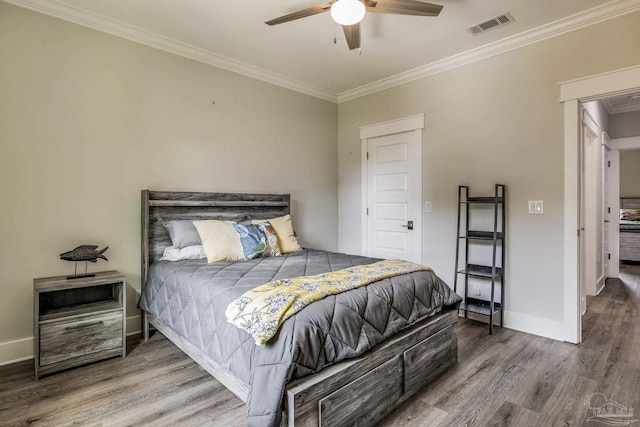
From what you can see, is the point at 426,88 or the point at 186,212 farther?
the point at 426,88

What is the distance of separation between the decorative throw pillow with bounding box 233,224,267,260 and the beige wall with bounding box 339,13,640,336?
1896 mm

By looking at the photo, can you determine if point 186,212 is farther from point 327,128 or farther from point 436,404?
point 436,404

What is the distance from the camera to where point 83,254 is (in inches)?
99.3

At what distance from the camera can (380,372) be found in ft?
5.99

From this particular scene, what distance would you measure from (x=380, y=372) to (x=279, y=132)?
3057 mm

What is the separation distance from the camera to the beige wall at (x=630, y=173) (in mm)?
6918

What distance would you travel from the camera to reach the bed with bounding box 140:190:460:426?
4.90 feet

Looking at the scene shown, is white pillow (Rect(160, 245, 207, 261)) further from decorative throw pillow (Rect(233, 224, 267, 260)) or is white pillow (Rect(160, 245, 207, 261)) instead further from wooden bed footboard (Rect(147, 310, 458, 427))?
wooden bed footboard (Rect(147, 310, 458, 427))

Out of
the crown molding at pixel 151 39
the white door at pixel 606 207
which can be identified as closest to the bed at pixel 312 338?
the crown molding at pixel 151 39

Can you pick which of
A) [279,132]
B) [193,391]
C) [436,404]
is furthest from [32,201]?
[436,404]

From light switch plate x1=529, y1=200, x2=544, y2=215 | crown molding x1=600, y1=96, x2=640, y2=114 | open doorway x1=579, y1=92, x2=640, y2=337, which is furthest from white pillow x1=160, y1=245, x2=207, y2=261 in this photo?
crown molding x1=600, y1=96, x2=640, y2=114

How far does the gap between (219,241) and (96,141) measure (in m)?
1.31

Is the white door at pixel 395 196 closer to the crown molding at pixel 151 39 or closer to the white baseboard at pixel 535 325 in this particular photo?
the white baseboard at pixel 535 325

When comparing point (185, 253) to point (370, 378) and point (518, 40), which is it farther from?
point (518, 40)
